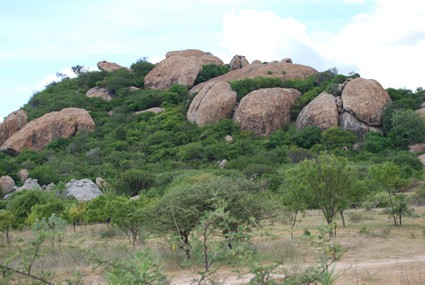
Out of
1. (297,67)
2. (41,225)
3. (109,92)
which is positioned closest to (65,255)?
(41,225)

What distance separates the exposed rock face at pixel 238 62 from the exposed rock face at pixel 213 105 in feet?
35.3

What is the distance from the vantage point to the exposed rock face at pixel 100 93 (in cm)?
5766

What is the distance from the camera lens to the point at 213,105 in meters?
44.6

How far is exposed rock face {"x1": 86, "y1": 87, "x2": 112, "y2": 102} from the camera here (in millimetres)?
57656

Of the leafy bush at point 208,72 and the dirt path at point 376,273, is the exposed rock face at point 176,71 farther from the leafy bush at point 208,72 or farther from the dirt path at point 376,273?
the dirt path at point 376,273

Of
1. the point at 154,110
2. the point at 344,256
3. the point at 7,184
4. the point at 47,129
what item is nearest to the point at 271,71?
the point at 154,110

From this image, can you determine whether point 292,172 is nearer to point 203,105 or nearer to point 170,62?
point 203,105

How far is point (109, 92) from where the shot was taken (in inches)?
2288

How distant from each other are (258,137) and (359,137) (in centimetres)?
754

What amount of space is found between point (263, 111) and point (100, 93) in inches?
892

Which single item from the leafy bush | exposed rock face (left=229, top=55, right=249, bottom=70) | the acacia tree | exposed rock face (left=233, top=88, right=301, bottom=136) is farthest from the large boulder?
the acacia tree

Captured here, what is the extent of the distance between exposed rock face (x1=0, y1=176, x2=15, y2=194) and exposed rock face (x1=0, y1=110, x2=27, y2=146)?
50.4 ft

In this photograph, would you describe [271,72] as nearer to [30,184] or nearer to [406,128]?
[406,128]

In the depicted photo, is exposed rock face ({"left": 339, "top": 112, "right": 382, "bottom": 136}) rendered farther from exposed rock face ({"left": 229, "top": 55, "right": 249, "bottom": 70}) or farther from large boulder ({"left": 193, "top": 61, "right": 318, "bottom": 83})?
exposed rock face ({"left": 229, "top": 55, "right": 249, "bottom": 70})
